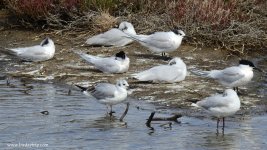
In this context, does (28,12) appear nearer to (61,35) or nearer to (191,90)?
(61,35)

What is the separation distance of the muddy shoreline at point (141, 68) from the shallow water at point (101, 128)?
0.51m

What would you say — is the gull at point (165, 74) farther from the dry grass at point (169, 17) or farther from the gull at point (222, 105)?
the dry grass at point (169, 17)

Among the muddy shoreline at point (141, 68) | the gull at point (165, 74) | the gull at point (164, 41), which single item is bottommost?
the muddy shoreline at point (141, 68)

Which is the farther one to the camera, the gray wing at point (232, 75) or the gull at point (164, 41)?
the gull at point (164, 41)

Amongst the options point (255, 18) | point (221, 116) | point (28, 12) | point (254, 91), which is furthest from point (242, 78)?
point (28, 12)

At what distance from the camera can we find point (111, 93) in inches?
411

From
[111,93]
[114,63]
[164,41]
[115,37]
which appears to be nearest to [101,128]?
[111,93]

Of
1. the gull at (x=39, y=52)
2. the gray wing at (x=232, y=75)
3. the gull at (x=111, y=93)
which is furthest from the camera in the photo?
the gull at (x=39, y=52)

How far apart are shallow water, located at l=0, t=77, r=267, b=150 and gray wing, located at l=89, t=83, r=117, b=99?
236 millimetres

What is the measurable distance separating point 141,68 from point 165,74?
4.13 ft

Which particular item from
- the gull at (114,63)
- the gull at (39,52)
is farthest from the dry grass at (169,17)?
the gull at (114,63)

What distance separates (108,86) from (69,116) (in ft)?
2.58

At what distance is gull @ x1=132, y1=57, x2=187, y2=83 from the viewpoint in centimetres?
1204

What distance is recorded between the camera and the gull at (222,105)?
9625 mm
